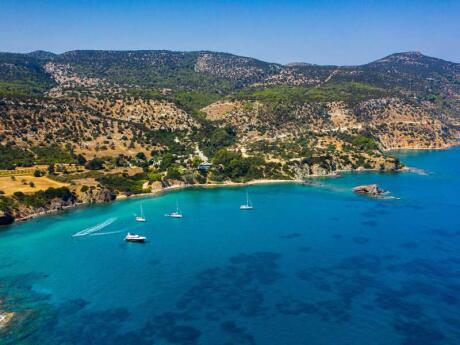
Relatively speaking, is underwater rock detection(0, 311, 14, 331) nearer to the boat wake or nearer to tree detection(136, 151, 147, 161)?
tree detection(136, 151, 147, 161)

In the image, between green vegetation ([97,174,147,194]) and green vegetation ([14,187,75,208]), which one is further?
green vegetation ([97,174,147,194])

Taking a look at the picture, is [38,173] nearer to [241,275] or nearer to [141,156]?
[141,156]

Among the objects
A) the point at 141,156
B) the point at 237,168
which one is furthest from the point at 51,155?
the point at 237,168

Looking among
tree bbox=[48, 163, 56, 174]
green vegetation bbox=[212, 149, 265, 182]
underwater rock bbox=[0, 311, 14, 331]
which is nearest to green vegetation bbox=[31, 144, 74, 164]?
tree bbox=[48, 163, 56, 174]

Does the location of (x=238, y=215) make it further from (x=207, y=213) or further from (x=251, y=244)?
(x=251, y=244)

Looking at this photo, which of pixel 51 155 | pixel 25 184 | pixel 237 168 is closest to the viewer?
pixel 25 184

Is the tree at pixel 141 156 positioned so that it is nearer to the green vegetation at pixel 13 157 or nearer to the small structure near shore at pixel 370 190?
the green vegetation at pixel 13 157
